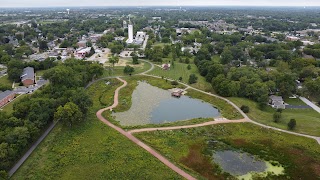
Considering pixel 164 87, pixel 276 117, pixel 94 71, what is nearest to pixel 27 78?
pixel 94 71

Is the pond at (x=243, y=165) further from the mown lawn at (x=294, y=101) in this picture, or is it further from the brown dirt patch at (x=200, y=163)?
the mown lawn at (x=294, y=101)

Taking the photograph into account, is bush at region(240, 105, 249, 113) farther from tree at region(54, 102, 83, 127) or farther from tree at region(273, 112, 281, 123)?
tree at region(54, 102, 83, 127)

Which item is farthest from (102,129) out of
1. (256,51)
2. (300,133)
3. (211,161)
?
(256,51)

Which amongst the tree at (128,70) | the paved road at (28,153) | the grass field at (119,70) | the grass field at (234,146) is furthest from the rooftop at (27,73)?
the grass field at (234,146)

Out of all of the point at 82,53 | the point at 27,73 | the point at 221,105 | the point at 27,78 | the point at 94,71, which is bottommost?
the point at 221,105

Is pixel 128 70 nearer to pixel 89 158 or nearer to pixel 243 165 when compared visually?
pixel 89 158

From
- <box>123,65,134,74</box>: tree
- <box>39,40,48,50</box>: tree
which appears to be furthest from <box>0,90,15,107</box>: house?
<box>39,40,48,50</box>: tree
